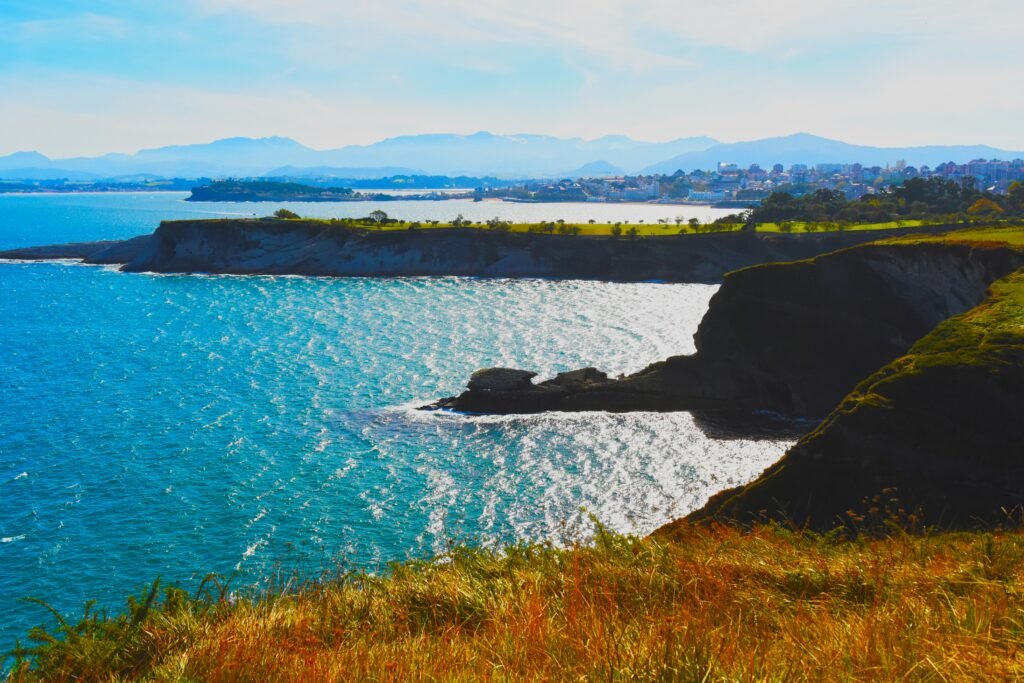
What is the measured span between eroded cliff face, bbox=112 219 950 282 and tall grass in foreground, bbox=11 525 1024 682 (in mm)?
98312

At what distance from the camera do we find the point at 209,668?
7422 mm

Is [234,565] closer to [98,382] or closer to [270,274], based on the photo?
[98,382]

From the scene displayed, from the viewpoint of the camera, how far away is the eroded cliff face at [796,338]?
4475cm

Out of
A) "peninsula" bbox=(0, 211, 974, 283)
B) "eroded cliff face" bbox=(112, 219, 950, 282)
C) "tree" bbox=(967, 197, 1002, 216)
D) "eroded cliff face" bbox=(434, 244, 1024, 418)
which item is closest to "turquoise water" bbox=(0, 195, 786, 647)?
"eroded cliff face" bbox=(434, 244, 1024, 418)

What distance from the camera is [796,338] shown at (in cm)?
4778

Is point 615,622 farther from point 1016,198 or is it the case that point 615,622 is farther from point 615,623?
point 1016,198

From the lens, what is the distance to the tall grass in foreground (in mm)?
5994

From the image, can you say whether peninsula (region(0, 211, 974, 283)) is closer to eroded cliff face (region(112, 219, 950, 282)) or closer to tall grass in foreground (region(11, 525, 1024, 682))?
eroded cliff face (region(112, 219, 950, 282))

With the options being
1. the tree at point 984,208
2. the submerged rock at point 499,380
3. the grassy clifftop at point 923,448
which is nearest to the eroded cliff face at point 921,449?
the grassy clifftop at point 923,448

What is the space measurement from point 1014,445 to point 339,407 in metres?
35.2

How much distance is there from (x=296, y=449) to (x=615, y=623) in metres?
33.0

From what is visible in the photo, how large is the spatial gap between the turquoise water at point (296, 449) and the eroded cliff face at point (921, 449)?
21.2 ft

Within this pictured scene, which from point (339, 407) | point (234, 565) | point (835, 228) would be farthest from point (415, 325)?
point (835, 228)

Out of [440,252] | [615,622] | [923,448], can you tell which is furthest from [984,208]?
[615,622]
